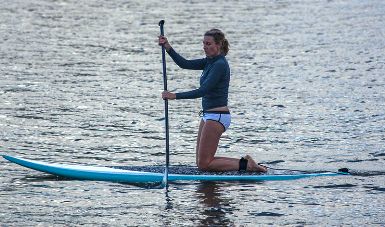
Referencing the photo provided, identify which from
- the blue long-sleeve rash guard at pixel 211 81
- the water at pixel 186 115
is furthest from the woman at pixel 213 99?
the water at pixel 186 115

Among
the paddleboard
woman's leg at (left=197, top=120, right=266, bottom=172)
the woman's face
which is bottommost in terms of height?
the paddleboard

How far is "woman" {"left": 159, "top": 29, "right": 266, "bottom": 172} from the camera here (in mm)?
16312

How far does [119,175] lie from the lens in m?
16.5

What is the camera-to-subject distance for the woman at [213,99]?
16.3 metres

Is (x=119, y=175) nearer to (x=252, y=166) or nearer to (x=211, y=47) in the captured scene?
(x=252, y=166)

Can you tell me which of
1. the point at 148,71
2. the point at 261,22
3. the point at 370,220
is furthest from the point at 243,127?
the point at 261,22

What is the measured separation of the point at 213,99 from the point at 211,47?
773mm

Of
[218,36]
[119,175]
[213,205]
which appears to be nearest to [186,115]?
[119,175]

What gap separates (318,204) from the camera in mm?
15180

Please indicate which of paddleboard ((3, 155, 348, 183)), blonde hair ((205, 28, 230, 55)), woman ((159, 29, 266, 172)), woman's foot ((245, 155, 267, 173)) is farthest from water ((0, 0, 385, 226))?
blonde hair ((205, 28, 230, 55))

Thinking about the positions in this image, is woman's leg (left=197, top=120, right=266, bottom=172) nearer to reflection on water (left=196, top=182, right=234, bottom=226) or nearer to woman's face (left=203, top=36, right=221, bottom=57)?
reflection on water (left=196, top=182, right=234, bottom=226)

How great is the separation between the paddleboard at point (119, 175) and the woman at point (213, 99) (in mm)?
271

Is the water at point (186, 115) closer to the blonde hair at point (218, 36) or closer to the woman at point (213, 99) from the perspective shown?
the woman at point (213, 99)

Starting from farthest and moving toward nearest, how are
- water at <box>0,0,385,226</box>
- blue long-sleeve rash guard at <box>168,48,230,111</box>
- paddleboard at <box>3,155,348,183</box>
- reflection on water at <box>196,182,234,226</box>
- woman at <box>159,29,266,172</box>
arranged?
1. paddleboard at <box>3,155,348,183</box>
2. woman at <box>159,29,266,172</box>
3. blue long-sleeve rash guard at <box>168,48,230,111</box>
4. water at <box>0,0,385,226</box>
5. reflection on water at <box>196,182,234,226</box>
